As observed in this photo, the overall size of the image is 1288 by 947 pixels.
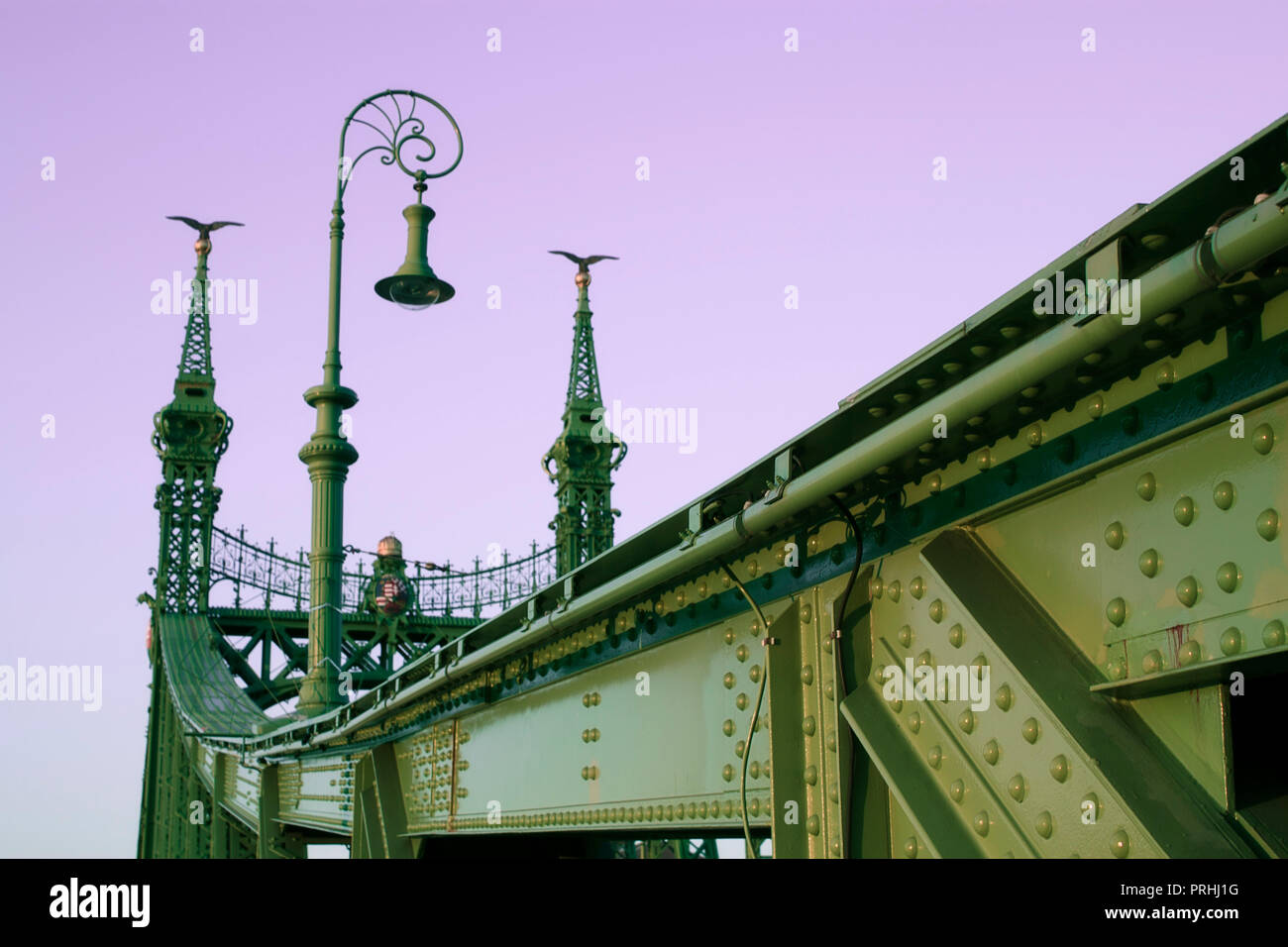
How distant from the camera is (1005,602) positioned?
4.46 m

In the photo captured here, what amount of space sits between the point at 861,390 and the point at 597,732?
409 centimetres

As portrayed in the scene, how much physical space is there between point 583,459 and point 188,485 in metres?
16.0

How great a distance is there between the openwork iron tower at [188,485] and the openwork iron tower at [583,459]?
46.6ft

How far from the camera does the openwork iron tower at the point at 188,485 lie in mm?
44312

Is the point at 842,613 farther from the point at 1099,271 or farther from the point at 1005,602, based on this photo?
the point at 1099,271

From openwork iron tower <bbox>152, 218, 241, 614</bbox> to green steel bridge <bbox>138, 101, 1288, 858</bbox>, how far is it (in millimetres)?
38082

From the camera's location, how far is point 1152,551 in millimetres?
3854

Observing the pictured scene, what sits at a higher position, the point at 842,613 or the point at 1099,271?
the point at 1099,271

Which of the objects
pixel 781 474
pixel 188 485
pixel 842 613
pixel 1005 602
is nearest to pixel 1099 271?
pixel 1005 602

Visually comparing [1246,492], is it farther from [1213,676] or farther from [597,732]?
[597,732]

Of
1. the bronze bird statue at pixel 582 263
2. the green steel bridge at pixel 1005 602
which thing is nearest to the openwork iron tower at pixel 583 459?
the bronze bird statue at pixel 582 263

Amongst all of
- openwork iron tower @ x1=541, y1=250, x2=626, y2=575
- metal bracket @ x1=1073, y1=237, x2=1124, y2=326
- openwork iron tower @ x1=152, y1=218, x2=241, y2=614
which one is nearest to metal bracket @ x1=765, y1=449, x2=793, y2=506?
metal bracket @ x1=1073, y1=237, x2=1124, y2=326

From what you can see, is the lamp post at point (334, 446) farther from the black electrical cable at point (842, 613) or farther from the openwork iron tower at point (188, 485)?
the openwork iron tower at point (188, 485)
